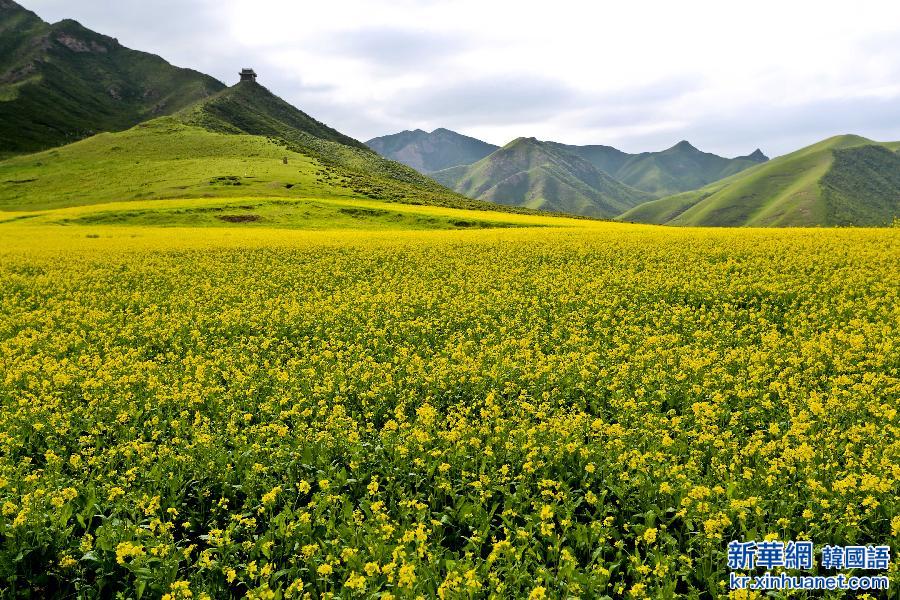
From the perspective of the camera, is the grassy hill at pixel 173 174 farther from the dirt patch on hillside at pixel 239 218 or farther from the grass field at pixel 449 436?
the grass field at pixel 449 436

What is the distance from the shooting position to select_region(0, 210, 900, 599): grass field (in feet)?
20.9

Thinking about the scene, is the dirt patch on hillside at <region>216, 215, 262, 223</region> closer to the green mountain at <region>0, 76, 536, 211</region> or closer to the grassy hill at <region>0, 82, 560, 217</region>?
the green mountain at <region>0, 76, 536, 211</region>

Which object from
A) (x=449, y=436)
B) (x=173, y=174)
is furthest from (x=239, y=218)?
(x=449, y=436)

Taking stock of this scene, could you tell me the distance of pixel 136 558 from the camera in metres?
6.20

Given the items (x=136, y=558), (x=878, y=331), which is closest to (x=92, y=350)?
(x=136, y=558)

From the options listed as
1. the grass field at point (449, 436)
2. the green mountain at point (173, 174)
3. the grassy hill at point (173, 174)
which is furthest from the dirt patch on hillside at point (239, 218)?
the grass field at point (449, 436)

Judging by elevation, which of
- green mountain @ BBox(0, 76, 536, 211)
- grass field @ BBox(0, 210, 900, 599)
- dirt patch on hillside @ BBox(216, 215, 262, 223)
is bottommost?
grass field @ BBox(0, 210, 900, 599)

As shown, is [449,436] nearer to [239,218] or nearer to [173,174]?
[239,218]

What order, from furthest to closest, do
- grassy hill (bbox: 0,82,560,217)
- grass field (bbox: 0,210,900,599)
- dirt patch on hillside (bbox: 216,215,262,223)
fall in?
grassy hill (bbox: 0,82,560,217), dirt patch on hillside (bbox: 216,215,262,223), grass field (bbox: 0,210,900,599)

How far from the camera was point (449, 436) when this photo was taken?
28.7ft

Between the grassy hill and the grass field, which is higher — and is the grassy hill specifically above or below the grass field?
Answer: above

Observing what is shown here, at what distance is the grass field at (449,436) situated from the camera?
6359mm

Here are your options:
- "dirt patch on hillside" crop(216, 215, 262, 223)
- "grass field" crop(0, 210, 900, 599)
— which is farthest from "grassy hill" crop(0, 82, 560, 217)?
"grass field" crop(0, 210, 900, 599)

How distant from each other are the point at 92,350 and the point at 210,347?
3345 millimetres
